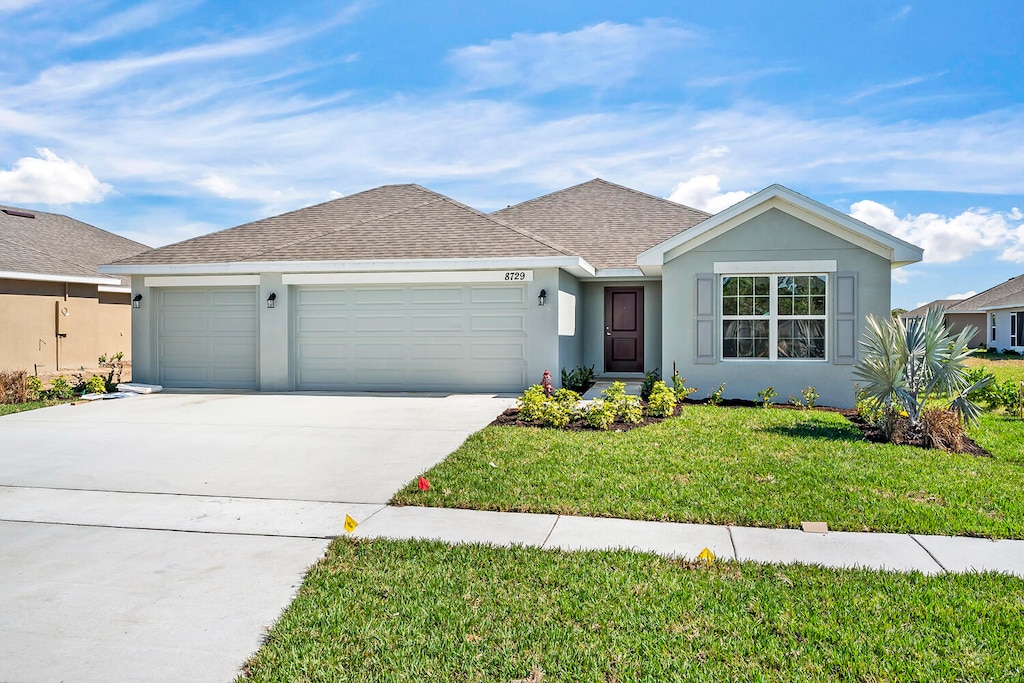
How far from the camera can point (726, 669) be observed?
3.39m

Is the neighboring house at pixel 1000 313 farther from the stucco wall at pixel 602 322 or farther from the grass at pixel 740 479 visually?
the grass at pixel 740 479

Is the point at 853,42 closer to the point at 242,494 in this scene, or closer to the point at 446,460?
the point at 446,460

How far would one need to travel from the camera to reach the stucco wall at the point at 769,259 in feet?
41.2

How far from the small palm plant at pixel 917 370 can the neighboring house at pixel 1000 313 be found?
93.4 ft

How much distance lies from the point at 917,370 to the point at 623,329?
346 inches

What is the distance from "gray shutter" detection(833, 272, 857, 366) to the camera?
494 inches

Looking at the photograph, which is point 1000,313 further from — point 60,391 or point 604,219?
point 60,391

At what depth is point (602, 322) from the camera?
58.2 feet

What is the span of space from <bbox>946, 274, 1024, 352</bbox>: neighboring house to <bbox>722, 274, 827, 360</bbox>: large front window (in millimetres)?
26038

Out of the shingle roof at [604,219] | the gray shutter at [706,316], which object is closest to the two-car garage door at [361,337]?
the gray shutter at [706,316]

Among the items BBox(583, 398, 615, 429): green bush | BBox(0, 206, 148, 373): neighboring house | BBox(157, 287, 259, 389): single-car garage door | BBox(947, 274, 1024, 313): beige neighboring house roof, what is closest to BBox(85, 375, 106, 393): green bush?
BBox(157, 287, 259, 389): single-car garage door

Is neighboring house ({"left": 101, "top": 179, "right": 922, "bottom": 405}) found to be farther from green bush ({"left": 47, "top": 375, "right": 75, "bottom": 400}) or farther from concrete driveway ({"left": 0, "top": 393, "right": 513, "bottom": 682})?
concrete driveway ({"left": 0, "top": 393, "right": 513, "bottom": 682})

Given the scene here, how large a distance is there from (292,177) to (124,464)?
1140 centimetres

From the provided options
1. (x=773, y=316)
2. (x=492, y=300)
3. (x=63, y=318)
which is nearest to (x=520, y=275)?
(x=492, y=300)
